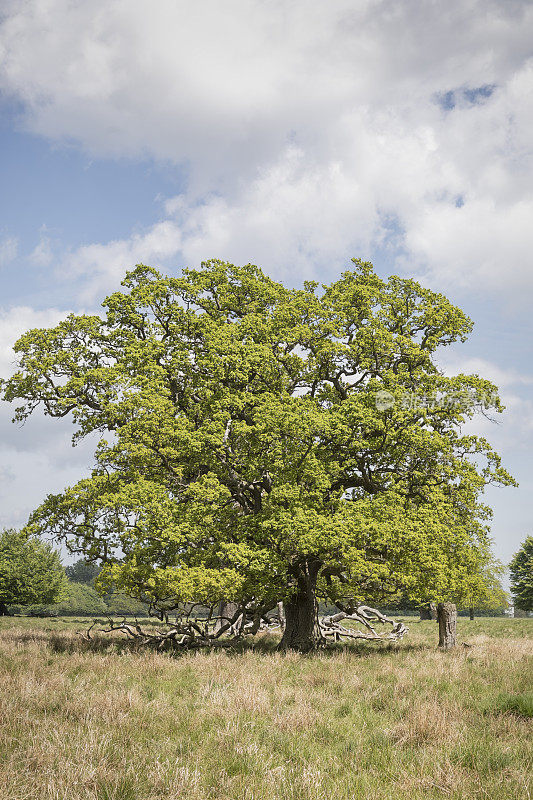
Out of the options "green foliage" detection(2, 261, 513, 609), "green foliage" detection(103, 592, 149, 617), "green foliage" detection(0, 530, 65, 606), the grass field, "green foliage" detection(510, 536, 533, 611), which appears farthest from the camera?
"green foliage" detection(103, 592, 149, 617)

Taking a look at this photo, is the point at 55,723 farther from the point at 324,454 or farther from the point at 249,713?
the point at 324,454

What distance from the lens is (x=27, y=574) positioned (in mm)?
54656


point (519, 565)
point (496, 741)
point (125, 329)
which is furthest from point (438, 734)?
point (519, 565)

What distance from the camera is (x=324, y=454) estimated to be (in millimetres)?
18156

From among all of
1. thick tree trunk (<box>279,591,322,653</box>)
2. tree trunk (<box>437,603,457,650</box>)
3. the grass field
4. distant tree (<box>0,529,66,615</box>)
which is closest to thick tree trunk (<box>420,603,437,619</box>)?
tree trunk (<box>437,603,457,650</box>)

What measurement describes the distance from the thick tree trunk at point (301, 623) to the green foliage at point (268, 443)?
0.88 metres

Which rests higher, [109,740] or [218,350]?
[218,350]

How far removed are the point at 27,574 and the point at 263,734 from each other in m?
55.8

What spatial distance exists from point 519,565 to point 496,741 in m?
70.8

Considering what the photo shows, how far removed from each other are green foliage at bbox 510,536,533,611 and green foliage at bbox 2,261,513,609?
168 ft

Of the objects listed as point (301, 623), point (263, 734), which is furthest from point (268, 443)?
point (263, 734)

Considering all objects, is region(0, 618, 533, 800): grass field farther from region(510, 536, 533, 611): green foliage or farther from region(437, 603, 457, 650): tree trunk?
region(510, 536, 533, 611): green foliage

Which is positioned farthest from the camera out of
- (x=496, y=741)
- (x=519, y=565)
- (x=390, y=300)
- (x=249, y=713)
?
(x=519, y=565)

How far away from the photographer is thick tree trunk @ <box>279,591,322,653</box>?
734 inches
